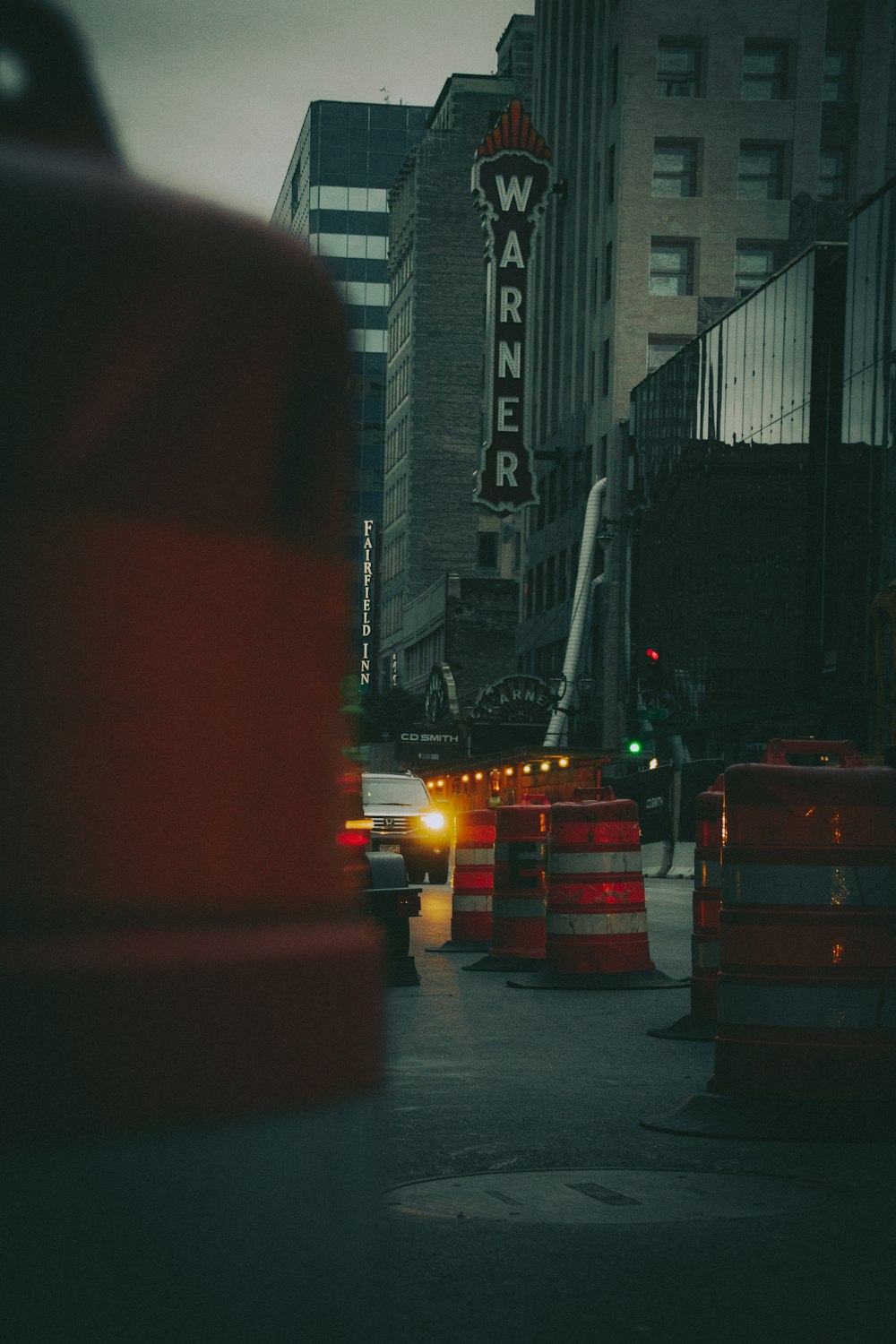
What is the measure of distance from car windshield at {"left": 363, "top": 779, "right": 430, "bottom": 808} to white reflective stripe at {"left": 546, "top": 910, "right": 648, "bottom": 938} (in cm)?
1650

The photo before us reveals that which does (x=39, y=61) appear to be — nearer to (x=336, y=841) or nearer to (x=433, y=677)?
(x=336, y=841)

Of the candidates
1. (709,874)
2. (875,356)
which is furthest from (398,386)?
(709,874)

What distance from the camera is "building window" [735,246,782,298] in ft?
213

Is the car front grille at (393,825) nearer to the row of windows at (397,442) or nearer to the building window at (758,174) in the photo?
the building window at (758,174)

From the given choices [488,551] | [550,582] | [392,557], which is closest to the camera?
[550,582]

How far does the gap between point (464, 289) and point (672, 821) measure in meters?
78.6

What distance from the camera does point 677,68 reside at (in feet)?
217

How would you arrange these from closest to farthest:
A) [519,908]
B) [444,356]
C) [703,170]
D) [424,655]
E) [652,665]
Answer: [519,908] < [652,665] < [703,170] < [424,655] < [444,356]

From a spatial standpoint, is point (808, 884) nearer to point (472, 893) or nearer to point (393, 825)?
point (472, 893)

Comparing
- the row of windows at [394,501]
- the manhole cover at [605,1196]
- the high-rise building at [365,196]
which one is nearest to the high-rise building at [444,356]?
the row of windows at [394,501]

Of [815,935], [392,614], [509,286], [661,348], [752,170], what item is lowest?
[815,935]

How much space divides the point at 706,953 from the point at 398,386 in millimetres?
113980

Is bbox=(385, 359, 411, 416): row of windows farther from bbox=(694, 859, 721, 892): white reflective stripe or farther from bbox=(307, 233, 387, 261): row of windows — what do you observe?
bbox=(694, 859, 721, 892): white reflective stripe

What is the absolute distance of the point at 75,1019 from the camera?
1812mm
